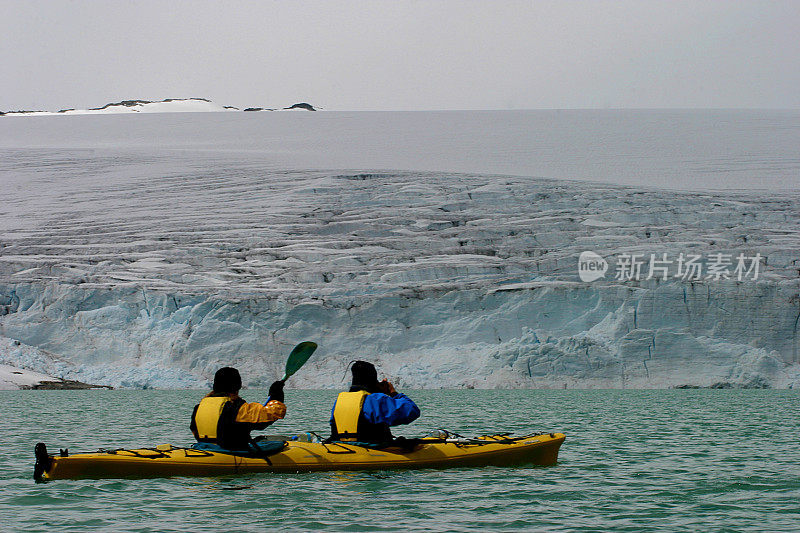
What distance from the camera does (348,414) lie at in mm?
8141

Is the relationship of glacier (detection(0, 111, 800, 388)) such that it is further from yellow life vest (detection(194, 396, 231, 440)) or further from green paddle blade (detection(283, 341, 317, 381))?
yellow life vest (detection(194, 396, 231, 440))

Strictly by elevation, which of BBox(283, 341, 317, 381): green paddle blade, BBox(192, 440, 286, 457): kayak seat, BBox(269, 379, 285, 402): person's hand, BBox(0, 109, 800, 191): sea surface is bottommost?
BBox(192, 440, 286, 457): kayak seat

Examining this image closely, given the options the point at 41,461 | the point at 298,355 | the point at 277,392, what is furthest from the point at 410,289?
the point at 41,461

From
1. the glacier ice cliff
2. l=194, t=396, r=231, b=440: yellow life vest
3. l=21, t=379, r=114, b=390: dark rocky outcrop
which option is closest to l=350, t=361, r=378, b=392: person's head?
l=194, t=396, r=231, b=440: yellow life vest

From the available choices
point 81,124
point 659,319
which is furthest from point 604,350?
point 81,124

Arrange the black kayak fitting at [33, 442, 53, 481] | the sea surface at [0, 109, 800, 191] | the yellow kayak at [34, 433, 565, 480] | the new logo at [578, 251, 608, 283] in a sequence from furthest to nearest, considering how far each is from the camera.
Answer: the sea surface at [0, 109, 800, 191] < the new logo at [578, 251, 608, 283] < the yellow kayak at [34, 433, 565, 480] < the black kayak fitting at [33, 442, 53, 481]

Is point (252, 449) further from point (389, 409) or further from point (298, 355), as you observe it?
point (389, 409)

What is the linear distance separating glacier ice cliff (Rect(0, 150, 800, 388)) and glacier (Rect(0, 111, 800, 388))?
→ 0.15ft

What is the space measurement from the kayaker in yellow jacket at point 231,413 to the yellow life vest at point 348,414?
1.99 ft

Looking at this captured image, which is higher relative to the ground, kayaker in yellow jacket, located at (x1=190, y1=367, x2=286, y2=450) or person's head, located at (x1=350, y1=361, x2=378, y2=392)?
person's head, located at (x1=350, y1=361, x2=378, y2=392)

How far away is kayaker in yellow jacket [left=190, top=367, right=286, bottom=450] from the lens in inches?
→ 298

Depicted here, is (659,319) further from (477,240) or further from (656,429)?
(656,429)

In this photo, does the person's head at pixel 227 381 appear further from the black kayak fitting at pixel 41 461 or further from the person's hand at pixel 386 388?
the black kayak fitting at pixel 41 461

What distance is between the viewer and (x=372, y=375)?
797 cm
